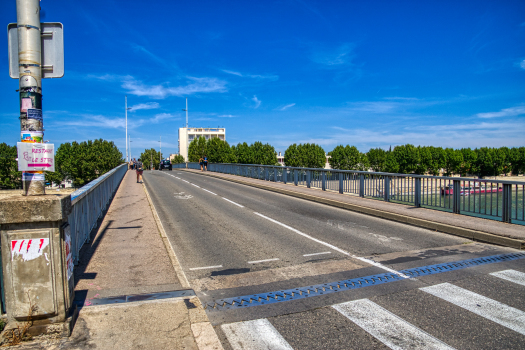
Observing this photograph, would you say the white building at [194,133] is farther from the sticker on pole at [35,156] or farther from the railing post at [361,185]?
the sticker on pole at [35,156]

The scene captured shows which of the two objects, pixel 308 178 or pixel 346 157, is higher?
pixel 346 157

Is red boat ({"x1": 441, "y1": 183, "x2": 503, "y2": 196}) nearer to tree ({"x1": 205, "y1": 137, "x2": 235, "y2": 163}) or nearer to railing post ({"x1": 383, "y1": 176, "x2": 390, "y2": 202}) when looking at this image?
railing post ({"x1": 383, "y1": 176, "x2": 390, "y2": 202})

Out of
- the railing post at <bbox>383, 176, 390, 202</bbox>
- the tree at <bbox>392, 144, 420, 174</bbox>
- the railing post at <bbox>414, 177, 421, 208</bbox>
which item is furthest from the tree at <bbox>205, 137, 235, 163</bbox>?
the tree at <bbox>392, 144, 420, 174</bbox>

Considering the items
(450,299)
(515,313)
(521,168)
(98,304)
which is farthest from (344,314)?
(521,168)

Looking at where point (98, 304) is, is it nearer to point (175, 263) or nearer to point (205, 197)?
point (175, 263)

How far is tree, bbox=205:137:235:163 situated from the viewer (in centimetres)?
6612

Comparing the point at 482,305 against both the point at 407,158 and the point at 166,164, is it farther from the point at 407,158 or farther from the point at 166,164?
the point at 407,158

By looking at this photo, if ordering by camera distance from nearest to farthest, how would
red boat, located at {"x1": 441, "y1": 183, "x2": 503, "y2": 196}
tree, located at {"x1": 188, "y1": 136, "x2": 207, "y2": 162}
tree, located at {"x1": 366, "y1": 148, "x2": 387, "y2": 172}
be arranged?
red boat, located at {"x1": 441, "y1": 183, "x2": 503, "y2": 196} < tree, located at {"x1": 188, "y1": 136, "x2": 207, "y2": 162} < tree, located at {"x1": 366, "y1": 148, "x2": 387, "y2": 172}

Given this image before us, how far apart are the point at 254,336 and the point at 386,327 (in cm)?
150

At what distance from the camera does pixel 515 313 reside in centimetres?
413

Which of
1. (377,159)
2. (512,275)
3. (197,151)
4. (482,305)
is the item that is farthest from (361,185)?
(377,159)

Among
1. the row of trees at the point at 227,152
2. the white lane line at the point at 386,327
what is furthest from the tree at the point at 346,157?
the white lane line at the point at 386,327

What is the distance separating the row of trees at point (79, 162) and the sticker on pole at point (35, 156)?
351ft

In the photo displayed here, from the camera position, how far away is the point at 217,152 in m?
66.6
